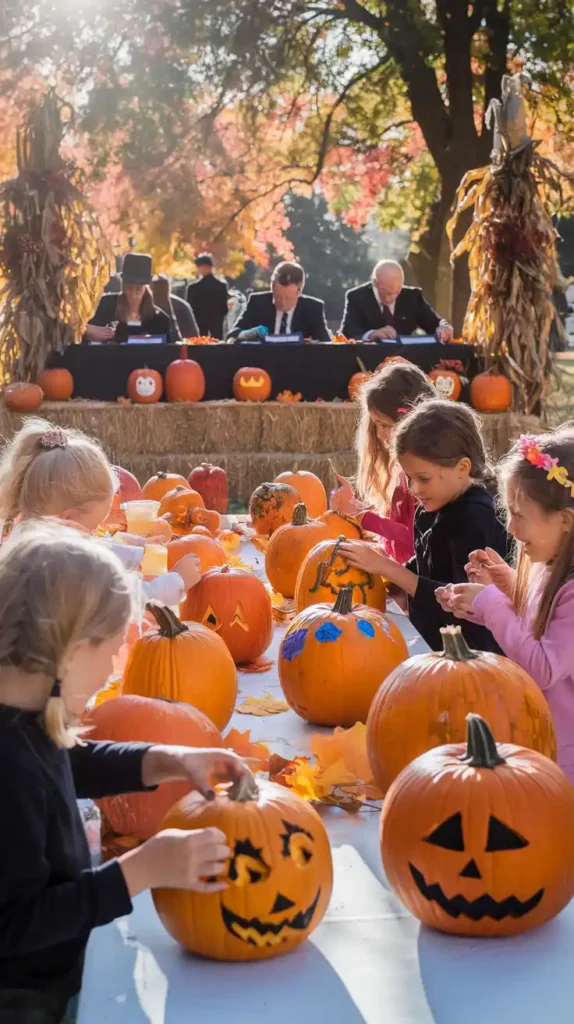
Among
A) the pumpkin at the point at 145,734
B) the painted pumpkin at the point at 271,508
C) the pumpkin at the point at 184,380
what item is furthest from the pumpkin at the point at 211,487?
the pumpkin at the point at 184,380

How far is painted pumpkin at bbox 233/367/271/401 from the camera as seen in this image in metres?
8.80

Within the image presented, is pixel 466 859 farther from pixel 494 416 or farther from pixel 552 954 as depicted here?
pixel 494 416

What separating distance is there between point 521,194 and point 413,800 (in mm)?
7290

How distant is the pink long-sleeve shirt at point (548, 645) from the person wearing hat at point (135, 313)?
6.83m

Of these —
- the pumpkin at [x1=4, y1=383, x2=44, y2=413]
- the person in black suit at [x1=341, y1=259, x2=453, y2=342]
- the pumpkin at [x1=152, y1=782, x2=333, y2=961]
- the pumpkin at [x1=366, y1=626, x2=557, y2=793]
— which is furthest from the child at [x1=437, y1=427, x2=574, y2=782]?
the person in black suit at [x1=341, y1=259, x2=453, y2=342]

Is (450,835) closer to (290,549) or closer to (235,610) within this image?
(235,610)

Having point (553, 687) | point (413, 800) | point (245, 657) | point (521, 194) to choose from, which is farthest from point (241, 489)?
point (413, 800)

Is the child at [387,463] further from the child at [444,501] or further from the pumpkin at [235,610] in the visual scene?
the pumpkin at [235,610]

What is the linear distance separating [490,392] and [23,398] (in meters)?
3.57

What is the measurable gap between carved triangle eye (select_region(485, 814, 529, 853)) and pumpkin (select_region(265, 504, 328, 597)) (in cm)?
212

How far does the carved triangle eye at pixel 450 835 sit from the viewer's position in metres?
1.71

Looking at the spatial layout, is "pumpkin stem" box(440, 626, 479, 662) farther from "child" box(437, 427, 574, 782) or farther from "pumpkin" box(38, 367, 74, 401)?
"pumpkin" box(38, 367, 74, 401)

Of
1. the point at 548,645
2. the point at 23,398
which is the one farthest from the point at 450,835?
the point at 23,398

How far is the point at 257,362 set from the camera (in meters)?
8.96
